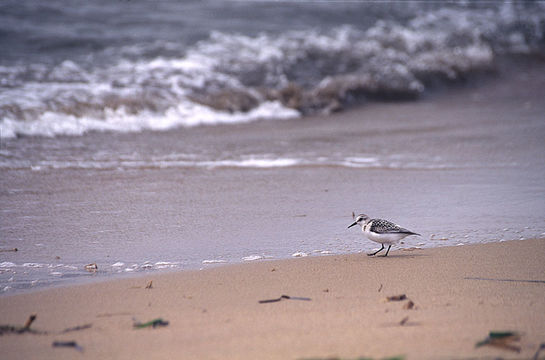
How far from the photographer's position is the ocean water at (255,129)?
16.5ft

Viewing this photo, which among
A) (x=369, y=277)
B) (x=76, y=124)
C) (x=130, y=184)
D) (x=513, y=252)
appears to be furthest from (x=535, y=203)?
(x=76, y=124)

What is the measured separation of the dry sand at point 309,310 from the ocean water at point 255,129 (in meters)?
0.37

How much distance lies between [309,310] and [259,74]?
30.0 feet

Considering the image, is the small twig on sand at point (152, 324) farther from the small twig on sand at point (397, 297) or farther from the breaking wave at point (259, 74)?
the breaking wave at point (259, 74)

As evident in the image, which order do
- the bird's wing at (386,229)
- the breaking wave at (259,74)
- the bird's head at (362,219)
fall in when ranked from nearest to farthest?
the bird's wing at (386,229) < the bird's head at (362,219) < the breaking wave at (259,74)

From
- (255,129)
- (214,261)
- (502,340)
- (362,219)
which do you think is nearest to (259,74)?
(255,129)

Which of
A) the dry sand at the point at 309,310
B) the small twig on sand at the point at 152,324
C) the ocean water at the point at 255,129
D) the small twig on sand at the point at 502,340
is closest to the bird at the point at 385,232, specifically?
the dry sand at the point at 309,310

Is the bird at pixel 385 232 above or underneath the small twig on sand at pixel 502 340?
underneath

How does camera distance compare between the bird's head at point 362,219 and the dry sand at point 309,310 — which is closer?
the dry sand at point 309,310

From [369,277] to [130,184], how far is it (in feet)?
10.8

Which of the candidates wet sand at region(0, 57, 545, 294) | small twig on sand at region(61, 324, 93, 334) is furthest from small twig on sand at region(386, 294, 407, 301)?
small twig on sand at region(61, 324, 93, 334)

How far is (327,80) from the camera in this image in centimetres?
1210

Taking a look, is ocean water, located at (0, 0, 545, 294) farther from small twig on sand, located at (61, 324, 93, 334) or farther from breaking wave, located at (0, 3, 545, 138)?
small twig on sand, located at (61, 324, 93, 334)

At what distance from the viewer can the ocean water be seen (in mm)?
5027
